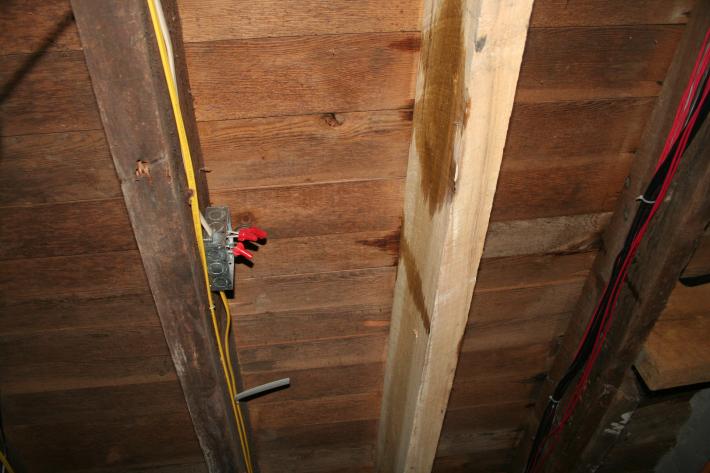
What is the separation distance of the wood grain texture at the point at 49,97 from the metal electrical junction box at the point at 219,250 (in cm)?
32

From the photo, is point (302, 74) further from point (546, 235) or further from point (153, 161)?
Result: point (546, 235)

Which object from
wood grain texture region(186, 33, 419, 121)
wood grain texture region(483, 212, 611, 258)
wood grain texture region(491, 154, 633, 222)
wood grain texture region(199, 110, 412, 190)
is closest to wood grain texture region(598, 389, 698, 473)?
wood grain texture region(483, 212, 611, 258)

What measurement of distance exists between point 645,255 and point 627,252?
41 millimetres

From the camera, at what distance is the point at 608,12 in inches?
35.0

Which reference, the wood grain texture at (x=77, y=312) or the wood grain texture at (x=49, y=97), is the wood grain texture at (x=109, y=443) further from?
the wood grain texture at (x=49, y=97)

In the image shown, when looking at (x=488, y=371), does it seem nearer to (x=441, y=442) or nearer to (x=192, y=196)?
(x=441, y=442)

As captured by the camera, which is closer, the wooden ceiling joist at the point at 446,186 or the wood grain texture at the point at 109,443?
the wooden ceiling joist at the point at 446,186

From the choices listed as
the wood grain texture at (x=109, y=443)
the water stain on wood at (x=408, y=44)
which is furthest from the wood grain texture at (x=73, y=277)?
the water stain on wood at (x=408, y=44)

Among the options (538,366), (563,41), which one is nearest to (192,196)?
(563,41)

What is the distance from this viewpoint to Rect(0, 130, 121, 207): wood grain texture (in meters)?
0.90

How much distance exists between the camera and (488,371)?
151 cm

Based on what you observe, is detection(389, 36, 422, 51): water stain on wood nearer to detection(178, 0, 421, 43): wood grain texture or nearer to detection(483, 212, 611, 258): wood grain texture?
detection(178, 0, 421, 43): wood grain texture

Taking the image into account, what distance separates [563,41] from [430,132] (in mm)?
402

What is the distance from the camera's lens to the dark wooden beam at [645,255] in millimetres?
958
